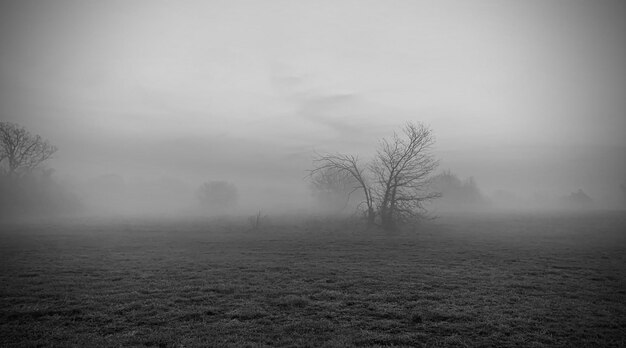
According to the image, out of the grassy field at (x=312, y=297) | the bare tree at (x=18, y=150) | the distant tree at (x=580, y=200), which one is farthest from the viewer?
the distant tree at (x=580, y=200)

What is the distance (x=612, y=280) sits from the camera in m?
15.6

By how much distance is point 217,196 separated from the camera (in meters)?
114

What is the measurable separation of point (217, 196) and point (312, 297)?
107340mm

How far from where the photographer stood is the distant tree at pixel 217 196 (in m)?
114

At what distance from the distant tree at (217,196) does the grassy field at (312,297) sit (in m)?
89.0

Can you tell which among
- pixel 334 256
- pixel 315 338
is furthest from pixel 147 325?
pixel 334 256

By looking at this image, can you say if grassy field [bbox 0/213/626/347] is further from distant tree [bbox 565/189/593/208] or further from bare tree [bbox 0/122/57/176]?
distant tree [bbox 565/189/593/208]

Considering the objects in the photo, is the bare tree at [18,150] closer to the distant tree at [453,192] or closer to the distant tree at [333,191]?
the distant tree at [333,191]

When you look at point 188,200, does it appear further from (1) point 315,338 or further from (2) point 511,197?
(2) point 511,197

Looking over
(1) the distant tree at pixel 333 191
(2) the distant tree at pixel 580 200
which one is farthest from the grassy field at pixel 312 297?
(2) the distant tree at pixel 580 200

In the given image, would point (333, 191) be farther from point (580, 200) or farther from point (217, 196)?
point (580, 200)

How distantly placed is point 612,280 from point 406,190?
2636cm

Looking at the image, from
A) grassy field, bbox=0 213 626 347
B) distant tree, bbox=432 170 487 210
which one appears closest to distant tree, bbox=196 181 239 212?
distant tree, bbox=432 170 487 210

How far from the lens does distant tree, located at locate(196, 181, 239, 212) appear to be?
114m
